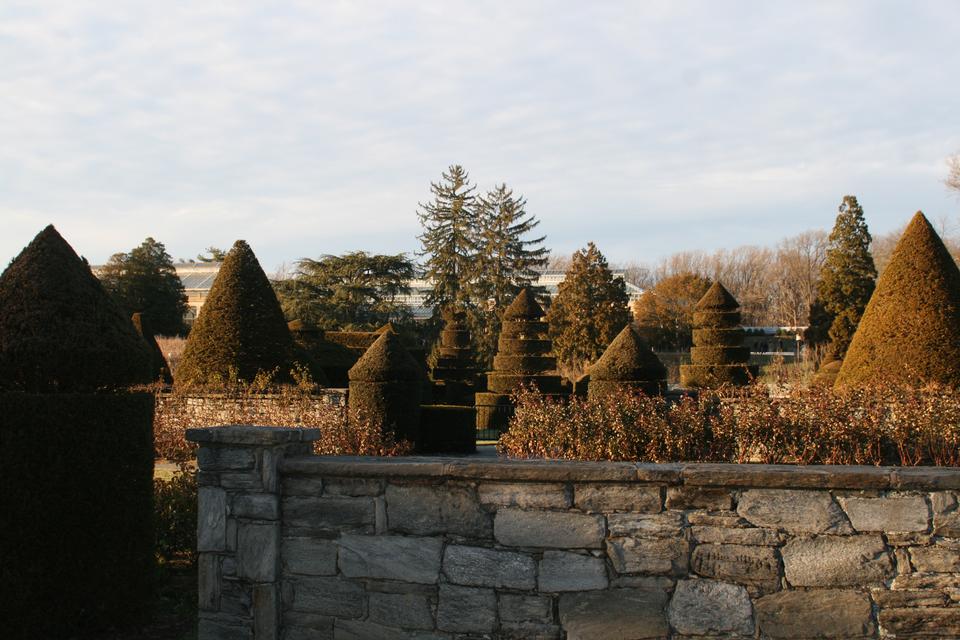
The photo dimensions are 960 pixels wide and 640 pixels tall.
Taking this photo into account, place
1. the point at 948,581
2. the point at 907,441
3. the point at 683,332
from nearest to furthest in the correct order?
1. the point at 948,581
2. the point at 907,441
3. the point at 683,332

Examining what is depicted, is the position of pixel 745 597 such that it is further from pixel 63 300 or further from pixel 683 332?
pixel 683 332

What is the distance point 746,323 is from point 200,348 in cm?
4913

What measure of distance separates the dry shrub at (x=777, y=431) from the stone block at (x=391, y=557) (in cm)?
285

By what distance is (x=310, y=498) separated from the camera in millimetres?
4105

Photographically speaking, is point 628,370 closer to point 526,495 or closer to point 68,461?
point 526,495

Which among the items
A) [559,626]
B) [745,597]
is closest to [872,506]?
[745,597]

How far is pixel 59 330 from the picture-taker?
15.3 ft

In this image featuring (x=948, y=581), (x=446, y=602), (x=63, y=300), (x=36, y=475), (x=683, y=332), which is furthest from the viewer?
(x=683, y=332)

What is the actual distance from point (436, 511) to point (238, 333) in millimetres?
11841

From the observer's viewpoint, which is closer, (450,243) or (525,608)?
(525,608)

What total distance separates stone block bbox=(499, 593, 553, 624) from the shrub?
452 inches

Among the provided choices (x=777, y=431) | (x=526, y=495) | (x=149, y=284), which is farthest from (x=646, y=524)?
(x=149, y=284)

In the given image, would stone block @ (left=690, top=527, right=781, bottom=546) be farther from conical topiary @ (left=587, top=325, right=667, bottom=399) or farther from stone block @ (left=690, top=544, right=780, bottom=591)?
conical topiary @ (left=587, top=325, right=667, bottom=399)

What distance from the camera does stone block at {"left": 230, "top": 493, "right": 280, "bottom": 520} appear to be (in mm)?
4066
